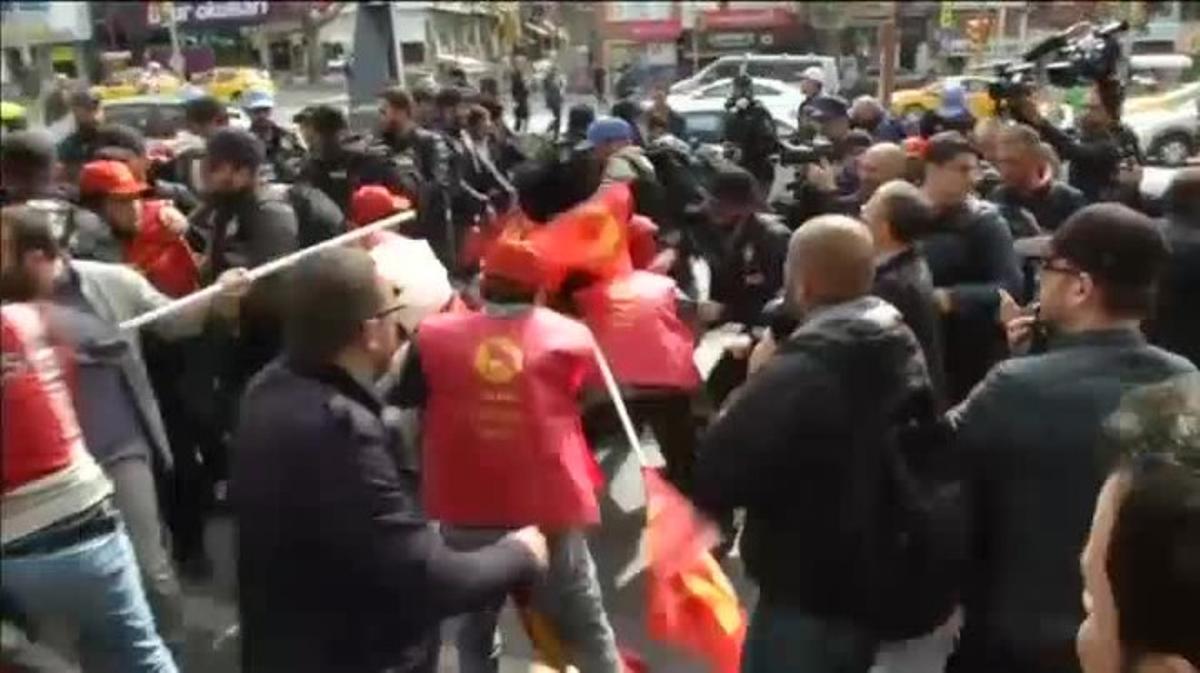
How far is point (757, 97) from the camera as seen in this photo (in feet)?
30.8

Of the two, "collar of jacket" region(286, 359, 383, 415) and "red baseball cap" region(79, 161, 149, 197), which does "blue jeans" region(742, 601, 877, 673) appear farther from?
"red baseball cap" region(79, 161, 149, 197)

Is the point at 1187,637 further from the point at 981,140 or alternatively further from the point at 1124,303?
the point at 981,140

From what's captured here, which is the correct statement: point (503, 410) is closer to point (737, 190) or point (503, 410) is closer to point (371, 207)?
point (737, 190)

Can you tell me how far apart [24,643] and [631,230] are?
299 centimetres

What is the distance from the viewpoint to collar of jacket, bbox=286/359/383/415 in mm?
2869

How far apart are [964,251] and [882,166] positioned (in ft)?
3.11

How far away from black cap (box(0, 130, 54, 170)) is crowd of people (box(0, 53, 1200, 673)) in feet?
0.04

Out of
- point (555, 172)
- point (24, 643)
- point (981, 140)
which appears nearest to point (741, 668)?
point (24, 643)

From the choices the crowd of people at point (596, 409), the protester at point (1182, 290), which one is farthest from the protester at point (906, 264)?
the protester at point (1182, 290)

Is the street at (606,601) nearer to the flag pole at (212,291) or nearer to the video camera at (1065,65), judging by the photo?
the flag pole at (212,291)

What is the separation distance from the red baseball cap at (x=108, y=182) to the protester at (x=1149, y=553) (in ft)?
15.8

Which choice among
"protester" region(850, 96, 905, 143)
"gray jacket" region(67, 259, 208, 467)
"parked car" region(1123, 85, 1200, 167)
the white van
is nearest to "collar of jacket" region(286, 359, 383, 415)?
"gray jacket" region(67, 259, 208, 467)

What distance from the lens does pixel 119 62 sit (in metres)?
33.5

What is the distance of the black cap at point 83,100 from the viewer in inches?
315
